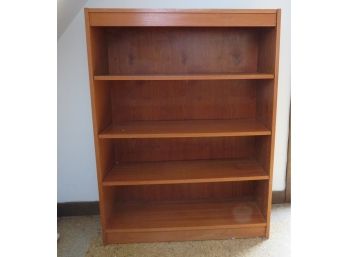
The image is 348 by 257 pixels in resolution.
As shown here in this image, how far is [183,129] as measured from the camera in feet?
5.18

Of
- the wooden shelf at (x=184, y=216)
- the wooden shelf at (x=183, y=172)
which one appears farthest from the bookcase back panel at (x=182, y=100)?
the wooden shelf at (x=184, y=216)

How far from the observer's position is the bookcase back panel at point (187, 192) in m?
1.89

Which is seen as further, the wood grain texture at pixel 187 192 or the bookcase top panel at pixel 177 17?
the wood grain texture at pixel 187 192

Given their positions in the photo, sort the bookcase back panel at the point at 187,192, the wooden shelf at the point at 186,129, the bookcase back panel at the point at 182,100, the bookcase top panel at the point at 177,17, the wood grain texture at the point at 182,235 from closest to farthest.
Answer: the bookcase top panel at the point at 177,17
the wooden shelf at the point at 186,129
the wood grain texture at the point at 182,235
the bookcase back panel at the point at 182,100
the bookcase back panel at the point at 187,192

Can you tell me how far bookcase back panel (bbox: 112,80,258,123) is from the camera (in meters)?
1.74

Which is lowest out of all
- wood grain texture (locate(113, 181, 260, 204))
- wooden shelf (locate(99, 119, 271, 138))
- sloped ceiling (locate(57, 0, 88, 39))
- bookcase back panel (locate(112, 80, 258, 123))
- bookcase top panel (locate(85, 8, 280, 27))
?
wood grain texture (locate(113, 181, 260, 204))

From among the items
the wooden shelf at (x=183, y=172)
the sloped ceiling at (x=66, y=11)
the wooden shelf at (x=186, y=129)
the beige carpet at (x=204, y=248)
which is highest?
the sloped ceiling at (x=66, y=11)

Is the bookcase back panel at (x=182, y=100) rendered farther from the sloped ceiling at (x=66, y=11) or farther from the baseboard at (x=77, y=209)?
the baseboard at (x=77, y=209)

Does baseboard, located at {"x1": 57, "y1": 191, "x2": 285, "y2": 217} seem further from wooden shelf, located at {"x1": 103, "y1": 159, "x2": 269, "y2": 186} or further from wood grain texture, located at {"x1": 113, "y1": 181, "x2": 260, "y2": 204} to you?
wooden shelf, located at {"x1": 103, "y1": 159, "x2": 269, "y2": 186}

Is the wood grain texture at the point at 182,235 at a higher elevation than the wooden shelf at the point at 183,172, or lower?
lower

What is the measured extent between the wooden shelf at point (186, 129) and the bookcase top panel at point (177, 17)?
1.97 ft

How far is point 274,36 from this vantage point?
1.44m

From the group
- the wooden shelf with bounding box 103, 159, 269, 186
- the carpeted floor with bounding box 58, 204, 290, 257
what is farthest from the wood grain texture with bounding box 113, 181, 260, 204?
the carpeted floor with bounding box 58, 204, 290, 257

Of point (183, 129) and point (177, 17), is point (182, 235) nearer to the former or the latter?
point (183, 129)
